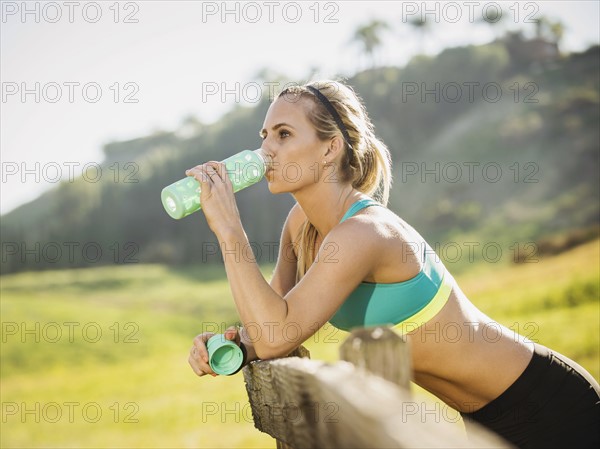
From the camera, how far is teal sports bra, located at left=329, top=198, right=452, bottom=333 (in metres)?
2.57

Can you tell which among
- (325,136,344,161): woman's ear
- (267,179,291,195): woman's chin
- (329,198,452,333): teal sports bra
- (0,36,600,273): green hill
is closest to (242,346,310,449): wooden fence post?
(329,198,452,333): teal sports bra

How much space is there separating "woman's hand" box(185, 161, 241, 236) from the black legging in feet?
4.31

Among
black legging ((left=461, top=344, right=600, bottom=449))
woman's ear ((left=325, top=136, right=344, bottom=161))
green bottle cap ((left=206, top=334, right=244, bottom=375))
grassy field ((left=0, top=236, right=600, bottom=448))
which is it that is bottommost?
grassy field ((left=0, top=236, right=600, bottom=448))

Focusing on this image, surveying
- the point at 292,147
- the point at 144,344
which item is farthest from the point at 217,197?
the point at 144,344

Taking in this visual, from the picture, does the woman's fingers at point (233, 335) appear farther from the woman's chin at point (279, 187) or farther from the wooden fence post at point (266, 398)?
the woman's chin at point (279, 187)

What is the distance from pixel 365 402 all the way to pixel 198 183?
5.65 feet

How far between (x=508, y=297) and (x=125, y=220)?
17.7 m

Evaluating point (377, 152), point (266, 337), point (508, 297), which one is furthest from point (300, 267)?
point (508, 297)

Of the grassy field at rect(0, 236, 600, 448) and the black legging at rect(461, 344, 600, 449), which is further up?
the black legging at rect(461, 344, 600, 449)

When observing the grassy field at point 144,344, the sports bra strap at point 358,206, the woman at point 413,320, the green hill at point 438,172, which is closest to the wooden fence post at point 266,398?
the woman at point 413,320

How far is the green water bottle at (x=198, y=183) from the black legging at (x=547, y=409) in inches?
56.2

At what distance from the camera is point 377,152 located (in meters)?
3.34

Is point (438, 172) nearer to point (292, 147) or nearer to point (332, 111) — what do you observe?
point (332, 111)

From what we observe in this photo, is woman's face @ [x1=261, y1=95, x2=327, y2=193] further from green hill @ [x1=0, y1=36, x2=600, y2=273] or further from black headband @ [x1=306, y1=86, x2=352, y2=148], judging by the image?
green hill @ [x1=0, y1=36, x2=600, y2=273]
